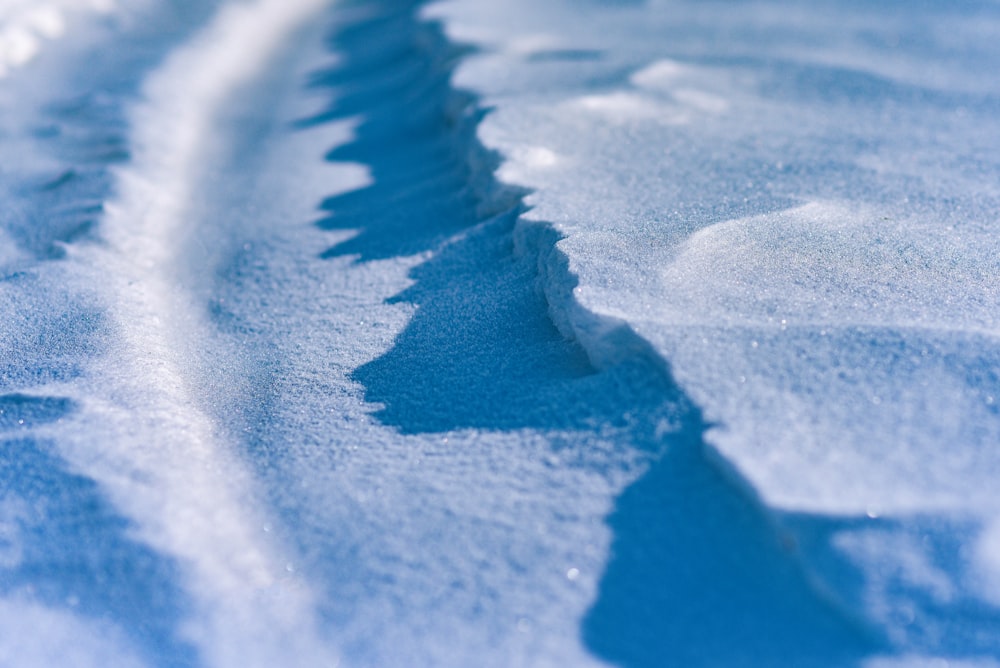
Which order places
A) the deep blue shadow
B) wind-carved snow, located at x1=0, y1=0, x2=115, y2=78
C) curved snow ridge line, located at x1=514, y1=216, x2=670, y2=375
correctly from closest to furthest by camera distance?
the deep blue shadow
curved snow ridge line, located at x1=514, y1=216, x2=670, y2=375
wind-carved snow, located at x1=0, y1=0, x2=115, y2=78

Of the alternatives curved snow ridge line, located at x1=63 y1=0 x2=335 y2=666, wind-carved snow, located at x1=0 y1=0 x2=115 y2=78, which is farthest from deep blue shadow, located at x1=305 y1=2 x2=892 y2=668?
wind-carved snow, located at x1=0 y1=0 x2=115 y2=78

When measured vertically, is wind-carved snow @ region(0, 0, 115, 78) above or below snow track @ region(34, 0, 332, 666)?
above

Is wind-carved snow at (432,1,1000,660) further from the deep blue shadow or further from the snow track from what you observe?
the snow track

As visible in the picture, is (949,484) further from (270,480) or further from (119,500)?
(119,500)

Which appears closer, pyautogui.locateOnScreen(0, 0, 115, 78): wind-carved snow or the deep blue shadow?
the deep blue shadow

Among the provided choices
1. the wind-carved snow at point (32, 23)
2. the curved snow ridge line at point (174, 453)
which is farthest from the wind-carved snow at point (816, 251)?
the wind-carved snow at point (32, 23)

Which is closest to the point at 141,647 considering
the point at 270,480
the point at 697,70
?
the point at 270,480

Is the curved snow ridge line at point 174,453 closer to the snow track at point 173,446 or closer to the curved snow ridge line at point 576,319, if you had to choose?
the snow track at point 173,446

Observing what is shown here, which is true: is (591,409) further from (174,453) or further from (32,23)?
(32,23)

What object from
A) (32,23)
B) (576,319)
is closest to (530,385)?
(576,319)
